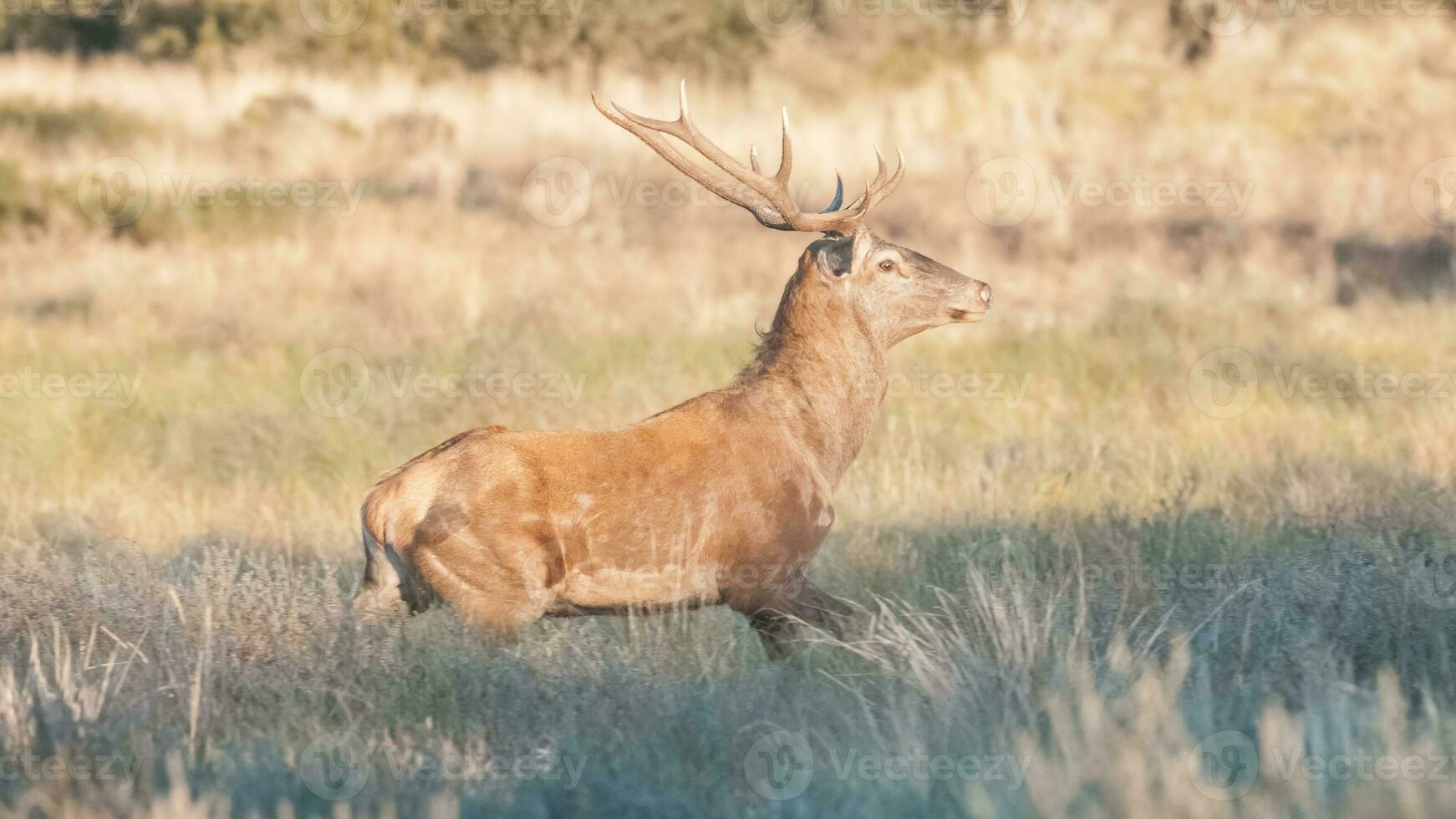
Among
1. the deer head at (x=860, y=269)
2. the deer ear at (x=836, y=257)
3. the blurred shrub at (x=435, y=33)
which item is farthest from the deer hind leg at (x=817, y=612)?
the blurred shrub at (x=435, y=33)

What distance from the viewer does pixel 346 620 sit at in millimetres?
6555

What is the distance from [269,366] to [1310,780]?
10.6 meters

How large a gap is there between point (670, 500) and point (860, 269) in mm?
1402

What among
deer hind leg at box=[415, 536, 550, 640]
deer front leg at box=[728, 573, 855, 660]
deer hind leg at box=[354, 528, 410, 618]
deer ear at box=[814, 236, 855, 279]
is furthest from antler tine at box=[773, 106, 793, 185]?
deer hind leg at box=[354, 528, 410, 618]

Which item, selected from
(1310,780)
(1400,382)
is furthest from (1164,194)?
(1310,780)

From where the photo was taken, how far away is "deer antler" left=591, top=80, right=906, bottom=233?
7.35 meters

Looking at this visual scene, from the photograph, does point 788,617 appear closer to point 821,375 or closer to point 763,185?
point 821,375

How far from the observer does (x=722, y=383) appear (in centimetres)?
1341

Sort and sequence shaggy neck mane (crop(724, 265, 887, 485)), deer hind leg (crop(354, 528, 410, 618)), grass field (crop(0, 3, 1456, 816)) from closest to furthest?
grass field (crop(0, 3, 1456, 816)), deer hind leg (crop(354, 528, 410, 618)), shaggy neck mane (crop(724, 265, 887, 485))

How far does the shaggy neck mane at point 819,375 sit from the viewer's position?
7109 mm

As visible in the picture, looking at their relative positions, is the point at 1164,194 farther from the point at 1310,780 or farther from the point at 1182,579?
the point at 1310,780

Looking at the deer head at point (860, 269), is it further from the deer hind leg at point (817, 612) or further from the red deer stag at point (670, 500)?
the deer hind leg at point (817, 612)

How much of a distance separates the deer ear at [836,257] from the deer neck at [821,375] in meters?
0.08

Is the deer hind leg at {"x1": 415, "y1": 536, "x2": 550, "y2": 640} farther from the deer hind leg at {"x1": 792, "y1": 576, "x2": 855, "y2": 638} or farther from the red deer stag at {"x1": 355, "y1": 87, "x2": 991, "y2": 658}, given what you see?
the deer hind leg at {"x1": 792, "y1": 576, "x2": 855, "y2": 638}
